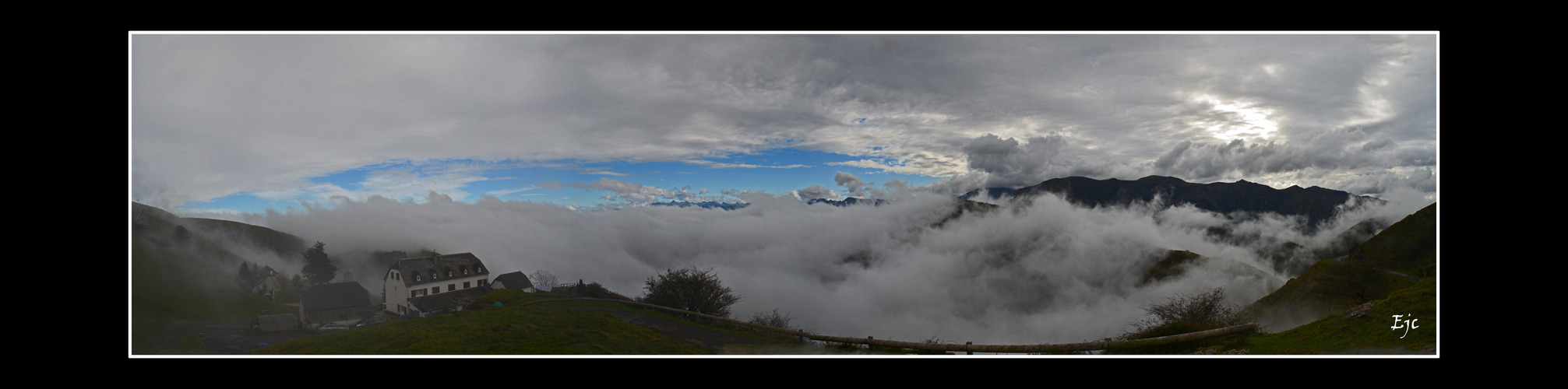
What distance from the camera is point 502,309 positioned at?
278 inches

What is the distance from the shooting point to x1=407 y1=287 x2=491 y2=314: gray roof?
7.39m

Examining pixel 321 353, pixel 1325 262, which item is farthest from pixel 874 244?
pixel 321 353

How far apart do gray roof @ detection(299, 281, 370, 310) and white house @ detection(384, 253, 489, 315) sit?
358mm

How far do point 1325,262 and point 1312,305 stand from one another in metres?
2.01

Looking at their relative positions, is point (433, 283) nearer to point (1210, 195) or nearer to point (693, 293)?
point (693, 293)

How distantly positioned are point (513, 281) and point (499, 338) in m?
3.21

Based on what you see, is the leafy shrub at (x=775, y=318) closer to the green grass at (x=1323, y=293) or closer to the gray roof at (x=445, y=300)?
the gray roof at (x=445, y=300)

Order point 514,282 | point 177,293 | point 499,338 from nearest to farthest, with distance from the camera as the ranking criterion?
1. point 499,338
2. point 177,293
3. point 514,282

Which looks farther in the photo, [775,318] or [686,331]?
[775,318]

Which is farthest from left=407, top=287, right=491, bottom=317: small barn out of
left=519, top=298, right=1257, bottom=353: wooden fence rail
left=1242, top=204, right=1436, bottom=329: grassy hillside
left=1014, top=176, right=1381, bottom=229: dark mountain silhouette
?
left=1242, top=204, right=1436, bottom=329: grassy hillside

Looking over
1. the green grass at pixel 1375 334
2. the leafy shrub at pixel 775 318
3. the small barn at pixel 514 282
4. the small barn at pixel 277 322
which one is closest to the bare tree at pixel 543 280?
the small barn at pixel 514 282

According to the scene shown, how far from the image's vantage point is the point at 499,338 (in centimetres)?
593

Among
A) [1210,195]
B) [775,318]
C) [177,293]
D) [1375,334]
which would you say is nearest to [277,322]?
[177,293]

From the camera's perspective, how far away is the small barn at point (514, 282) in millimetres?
8414
